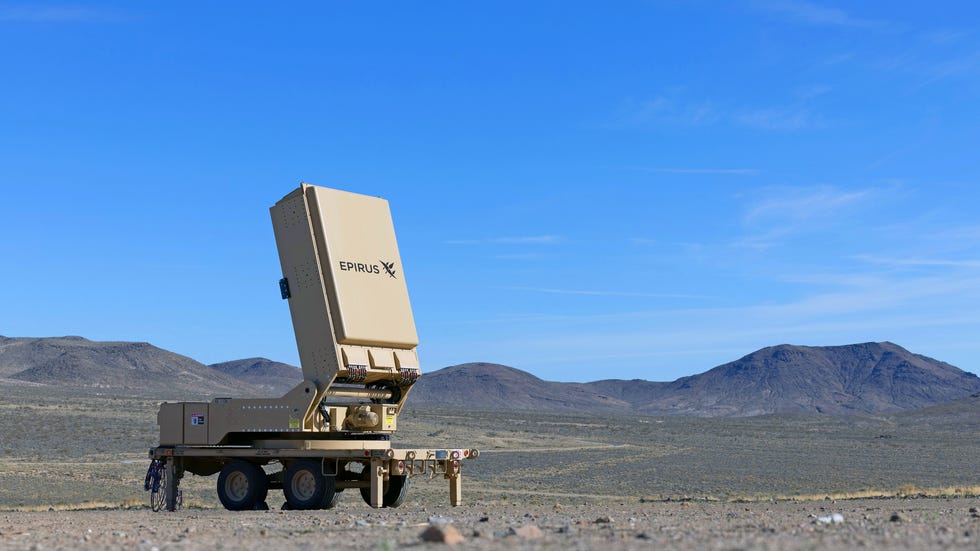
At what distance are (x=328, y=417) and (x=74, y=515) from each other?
4.20m

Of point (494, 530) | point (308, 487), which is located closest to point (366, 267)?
point (308, 487)

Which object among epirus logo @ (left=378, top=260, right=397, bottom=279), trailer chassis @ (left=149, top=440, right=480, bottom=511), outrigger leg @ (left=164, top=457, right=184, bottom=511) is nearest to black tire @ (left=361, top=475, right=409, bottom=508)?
trailer chassis @ (left=149, top=440, right=480, bottom=511)

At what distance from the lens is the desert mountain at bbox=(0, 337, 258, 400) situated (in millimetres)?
139750

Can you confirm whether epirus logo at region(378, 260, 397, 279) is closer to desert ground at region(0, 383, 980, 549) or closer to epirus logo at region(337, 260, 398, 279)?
epirus logo at region(337, 260, 398, 279)

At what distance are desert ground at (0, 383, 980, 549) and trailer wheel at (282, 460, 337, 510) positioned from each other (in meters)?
0.40

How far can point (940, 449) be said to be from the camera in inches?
2383

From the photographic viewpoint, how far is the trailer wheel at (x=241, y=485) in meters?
18.2

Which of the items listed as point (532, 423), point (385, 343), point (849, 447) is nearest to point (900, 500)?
point (385, 343)

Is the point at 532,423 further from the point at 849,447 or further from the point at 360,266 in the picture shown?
the point at 360,266

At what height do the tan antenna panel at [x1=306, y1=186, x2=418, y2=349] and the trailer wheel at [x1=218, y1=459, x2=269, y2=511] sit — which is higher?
the tan antenna panel at [x1=306, y1=186, x2=418, y2=349]

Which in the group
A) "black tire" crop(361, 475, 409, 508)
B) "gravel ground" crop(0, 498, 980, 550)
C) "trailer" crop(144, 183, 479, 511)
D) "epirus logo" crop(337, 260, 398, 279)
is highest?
"epirus logo" crop(337, 260, 398, 279)

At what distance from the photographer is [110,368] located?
147 meters

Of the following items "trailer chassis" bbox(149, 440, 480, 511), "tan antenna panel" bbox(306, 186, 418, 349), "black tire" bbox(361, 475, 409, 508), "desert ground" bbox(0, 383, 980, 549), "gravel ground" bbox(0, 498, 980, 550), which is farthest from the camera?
"black tire" bbox(361, 475, 409, 508)

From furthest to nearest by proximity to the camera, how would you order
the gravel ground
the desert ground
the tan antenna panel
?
the tan antenna panel → the desert ground → the gravel ground
